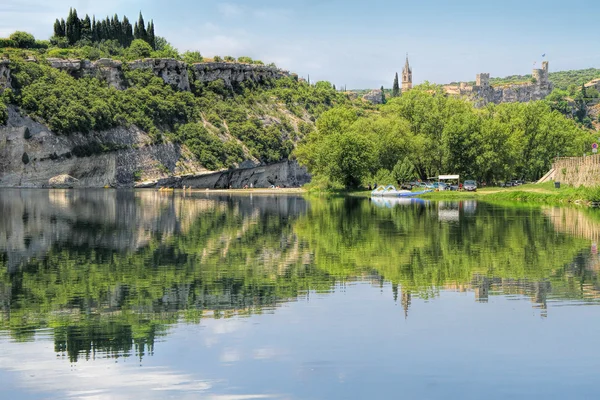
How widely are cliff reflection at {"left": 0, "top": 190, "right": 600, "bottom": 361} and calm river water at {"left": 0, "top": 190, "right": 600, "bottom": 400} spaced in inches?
2.6

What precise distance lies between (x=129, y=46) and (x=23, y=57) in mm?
30000

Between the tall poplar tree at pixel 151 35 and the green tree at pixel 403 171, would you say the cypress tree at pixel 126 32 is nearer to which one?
the tall poplar tree at pixel 151 35

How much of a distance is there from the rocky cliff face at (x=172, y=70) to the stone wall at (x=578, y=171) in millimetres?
77736

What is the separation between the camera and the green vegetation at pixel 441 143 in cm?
8506

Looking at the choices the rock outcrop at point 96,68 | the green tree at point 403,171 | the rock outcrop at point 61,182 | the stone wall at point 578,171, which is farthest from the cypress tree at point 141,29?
the stone wall at point 578,171

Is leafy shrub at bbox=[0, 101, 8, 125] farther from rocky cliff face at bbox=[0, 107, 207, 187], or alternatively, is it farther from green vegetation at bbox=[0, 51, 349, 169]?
rocky cliff face at bbox=[0, 107, 207, 187]

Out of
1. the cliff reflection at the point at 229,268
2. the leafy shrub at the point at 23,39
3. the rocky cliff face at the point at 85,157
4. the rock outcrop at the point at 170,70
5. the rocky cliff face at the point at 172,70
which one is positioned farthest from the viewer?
the rock outcrop at the point at 170,70

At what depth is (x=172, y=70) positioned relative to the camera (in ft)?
460

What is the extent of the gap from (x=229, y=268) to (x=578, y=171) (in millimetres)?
53758

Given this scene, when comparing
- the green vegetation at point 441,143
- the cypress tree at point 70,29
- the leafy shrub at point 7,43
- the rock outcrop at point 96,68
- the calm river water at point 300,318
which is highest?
the cypress tree at point 70,29

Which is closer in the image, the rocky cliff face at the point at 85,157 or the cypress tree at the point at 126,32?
the rocky cliff face at the point at 85,157

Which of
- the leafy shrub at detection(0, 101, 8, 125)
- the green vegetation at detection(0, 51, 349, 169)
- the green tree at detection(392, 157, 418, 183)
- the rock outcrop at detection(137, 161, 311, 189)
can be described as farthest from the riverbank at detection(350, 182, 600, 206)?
the green vegetation at detection(0, 51, 349, 169)

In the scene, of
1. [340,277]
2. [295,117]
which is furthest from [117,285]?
[295,117]

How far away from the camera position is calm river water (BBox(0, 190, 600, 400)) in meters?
11.1
